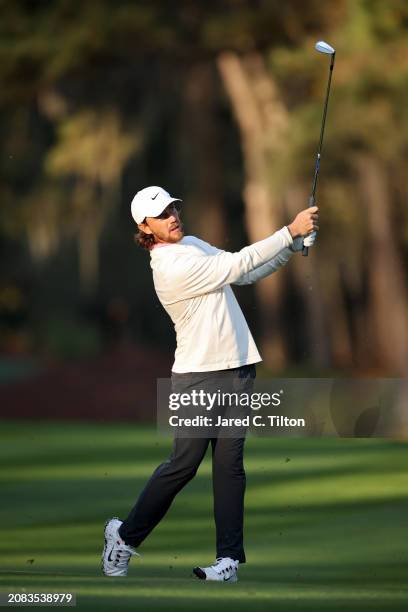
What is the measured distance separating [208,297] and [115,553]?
4.38ft

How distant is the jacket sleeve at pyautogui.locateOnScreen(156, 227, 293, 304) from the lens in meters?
8.99

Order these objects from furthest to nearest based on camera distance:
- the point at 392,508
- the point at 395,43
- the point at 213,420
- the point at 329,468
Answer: the point at 395,43 → the point at 329,468 → the point at 392,508 → the point at 213,420

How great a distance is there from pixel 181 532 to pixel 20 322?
36.4m

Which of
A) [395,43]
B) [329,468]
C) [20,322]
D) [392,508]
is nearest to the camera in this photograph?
[392,508]

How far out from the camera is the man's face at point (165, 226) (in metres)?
9.20

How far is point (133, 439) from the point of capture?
72.0 feet

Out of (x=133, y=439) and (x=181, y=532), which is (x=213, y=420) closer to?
(x=181, y=532)

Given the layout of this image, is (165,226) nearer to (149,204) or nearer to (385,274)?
(149,204)

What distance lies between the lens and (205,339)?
29.6ft

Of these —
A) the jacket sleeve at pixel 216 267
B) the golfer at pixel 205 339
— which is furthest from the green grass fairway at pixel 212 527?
the jacket sleeve at pixel 216 267

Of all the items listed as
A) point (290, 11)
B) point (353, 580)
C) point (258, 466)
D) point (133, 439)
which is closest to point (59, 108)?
point (290, 11)

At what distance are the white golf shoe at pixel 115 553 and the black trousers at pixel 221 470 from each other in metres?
0.24

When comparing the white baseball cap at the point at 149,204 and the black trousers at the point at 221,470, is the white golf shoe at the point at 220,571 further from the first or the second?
the white baseball cap at the point at 149,204

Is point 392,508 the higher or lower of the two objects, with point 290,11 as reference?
lower
